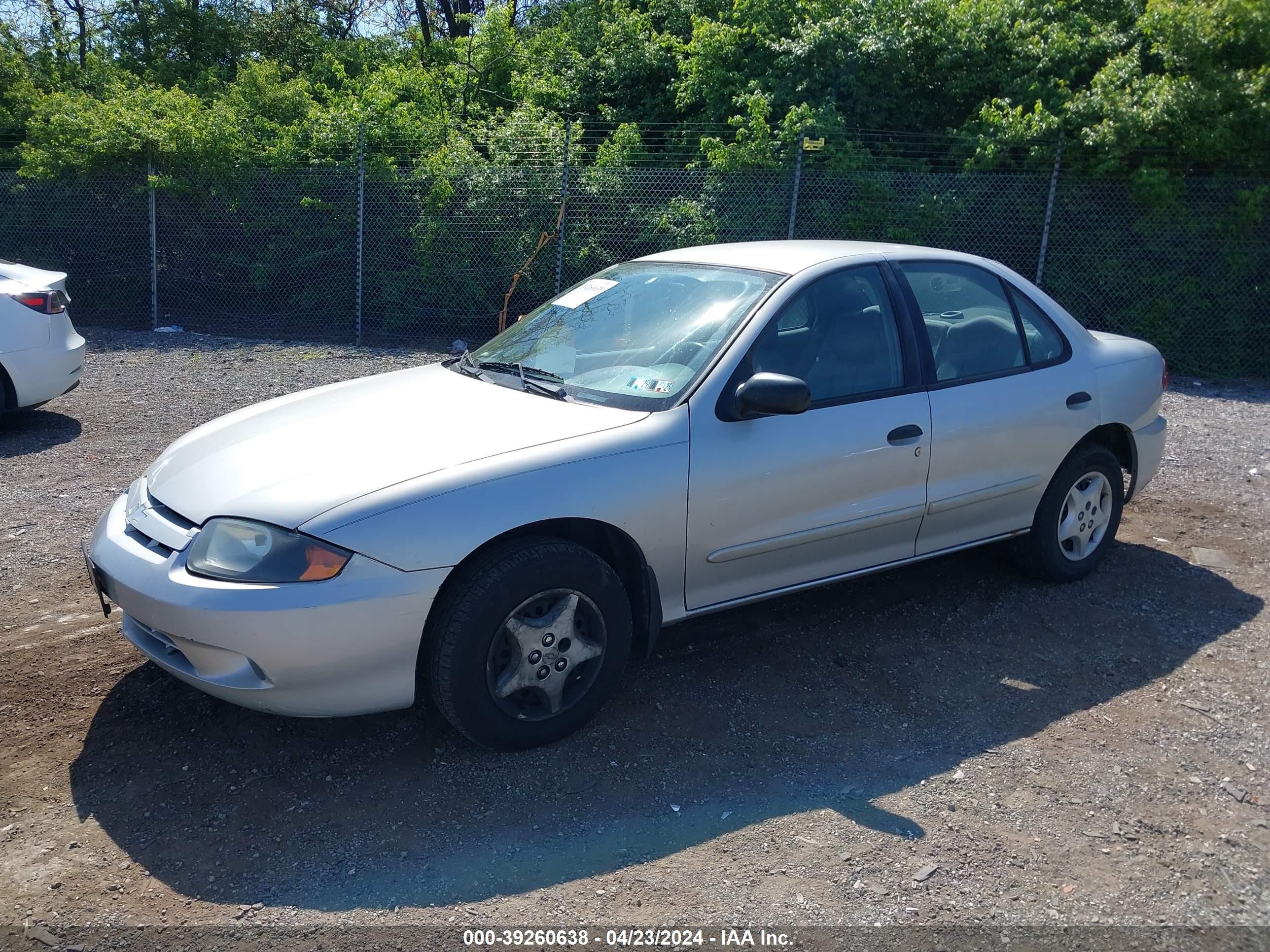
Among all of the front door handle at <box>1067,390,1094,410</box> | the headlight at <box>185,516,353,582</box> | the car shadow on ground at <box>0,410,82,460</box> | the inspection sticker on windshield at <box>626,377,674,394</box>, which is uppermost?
the inspection sticker on windshield at <box>626,377,674,394</box>

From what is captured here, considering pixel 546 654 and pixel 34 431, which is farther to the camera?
pixel 34 431

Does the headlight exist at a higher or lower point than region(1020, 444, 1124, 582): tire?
higher

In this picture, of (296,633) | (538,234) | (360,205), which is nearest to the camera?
(296,633)

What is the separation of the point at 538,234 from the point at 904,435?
29.8 ft

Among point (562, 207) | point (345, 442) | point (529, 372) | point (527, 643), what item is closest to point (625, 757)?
point (527, 643)

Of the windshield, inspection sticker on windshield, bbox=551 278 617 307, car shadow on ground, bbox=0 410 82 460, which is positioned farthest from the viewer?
car shadow on ground, bbox=0 410 82 460

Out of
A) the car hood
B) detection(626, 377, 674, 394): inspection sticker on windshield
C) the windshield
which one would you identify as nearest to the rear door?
the windshield

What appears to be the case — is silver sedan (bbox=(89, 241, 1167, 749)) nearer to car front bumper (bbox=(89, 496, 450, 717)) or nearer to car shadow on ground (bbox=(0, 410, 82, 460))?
car front bumper (bbox=(89, 496, 450, 717))

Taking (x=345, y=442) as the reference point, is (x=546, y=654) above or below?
below

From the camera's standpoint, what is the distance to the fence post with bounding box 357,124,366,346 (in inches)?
492

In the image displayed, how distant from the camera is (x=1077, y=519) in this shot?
5254mm

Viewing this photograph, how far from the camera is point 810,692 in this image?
4215 millimetres

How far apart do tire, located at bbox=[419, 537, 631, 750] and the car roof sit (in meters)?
1.61

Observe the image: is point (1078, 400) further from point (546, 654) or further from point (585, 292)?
point (546, 654)
